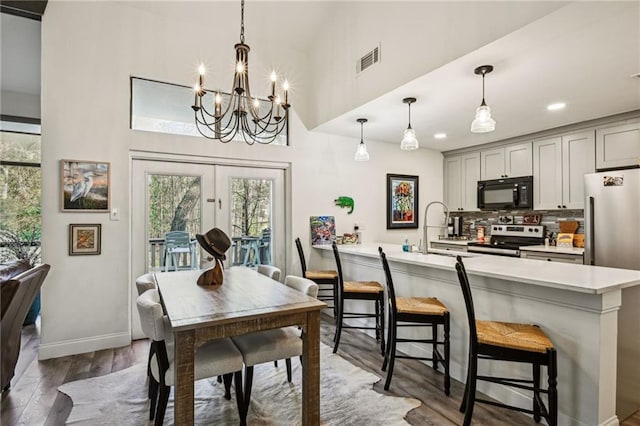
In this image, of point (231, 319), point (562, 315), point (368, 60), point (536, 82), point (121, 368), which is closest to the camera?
point (231, 319)

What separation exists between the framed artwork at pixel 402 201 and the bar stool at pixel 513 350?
319 cm

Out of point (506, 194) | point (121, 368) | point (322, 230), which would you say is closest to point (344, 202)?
point (322, 230)

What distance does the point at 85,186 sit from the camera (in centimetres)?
333

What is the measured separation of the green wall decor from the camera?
4.81m

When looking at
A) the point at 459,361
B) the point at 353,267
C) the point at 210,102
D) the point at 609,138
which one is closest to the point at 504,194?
the point at 609,138

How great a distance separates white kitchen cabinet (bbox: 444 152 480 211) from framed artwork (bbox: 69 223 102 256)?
5131 mm

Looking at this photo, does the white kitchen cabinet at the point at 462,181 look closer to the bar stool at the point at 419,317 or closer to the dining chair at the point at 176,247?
the bar stool at the point at 419,317

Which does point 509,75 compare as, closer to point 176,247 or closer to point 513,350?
point 513,350

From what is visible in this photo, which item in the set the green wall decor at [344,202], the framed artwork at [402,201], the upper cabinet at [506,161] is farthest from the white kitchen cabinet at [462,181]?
the green wall decor at [344,202]

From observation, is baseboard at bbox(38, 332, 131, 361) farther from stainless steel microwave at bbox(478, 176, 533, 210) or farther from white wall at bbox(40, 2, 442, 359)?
stainless steel microwave at bbox(478, 176, 533, 210)

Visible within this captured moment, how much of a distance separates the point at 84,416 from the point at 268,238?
260 cm

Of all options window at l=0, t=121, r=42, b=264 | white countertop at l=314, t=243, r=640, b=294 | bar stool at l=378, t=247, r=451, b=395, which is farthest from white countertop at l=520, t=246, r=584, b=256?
window at l=0, t=121, r=42, b=264

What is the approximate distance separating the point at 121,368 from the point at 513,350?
121 inches

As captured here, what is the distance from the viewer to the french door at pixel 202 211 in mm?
3693
